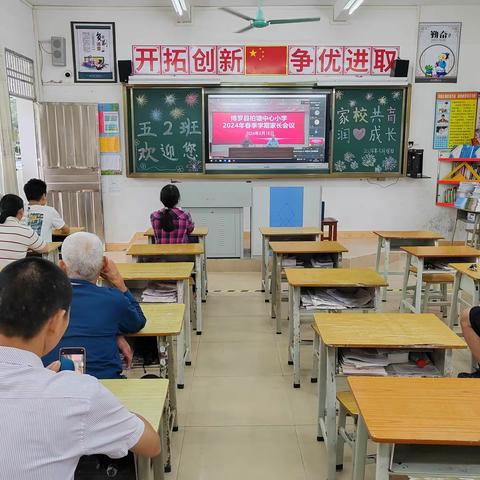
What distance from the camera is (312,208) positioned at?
6309 mm

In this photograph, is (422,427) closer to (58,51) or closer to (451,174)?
(451,174)

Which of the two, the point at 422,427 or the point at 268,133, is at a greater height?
the point at 268,133

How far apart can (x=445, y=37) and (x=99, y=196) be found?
555cm

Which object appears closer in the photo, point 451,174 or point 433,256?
point 433,256

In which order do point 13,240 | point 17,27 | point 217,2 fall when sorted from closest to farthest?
point 13,240 → point 17,27 → point 217,2

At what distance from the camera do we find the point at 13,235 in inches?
139

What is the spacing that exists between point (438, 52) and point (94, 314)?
6819 millimetres

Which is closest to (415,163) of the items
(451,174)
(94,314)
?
(451,174)

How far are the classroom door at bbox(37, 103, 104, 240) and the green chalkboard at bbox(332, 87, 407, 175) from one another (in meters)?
3.57

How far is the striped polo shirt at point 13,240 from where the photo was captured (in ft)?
11.4

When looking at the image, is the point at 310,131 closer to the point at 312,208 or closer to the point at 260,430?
the point at 312,208

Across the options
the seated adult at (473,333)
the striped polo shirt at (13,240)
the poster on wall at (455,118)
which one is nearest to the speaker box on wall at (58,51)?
the striped polo shirt at (13,240)

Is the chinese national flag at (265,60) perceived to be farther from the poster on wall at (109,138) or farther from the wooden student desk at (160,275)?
the wooden student desk at (160,275)

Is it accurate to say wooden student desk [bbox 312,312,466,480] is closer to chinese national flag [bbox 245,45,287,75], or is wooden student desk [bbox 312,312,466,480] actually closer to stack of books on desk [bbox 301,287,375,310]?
stack of books on desk [bbox 301,287,375,310]
